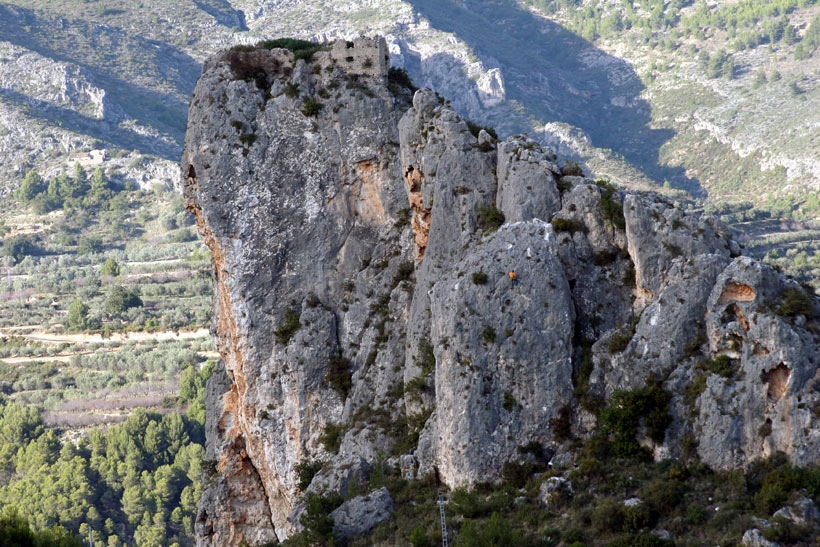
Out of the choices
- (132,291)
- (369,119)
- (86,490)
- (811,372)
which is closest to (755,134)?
(132,291)

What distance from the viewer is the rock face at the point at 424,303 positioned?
31.4 meters

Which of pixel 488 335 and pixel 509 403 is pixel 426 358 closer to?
pixel 488 335

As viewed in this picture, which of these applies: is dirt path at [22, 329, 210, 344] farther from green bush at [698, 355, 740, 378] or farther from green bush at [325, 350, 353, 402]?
green bush at [698, 355, 740, 378]

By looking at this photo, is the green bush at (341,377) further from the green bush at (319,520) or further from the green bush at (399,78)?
the green bush at (399,78)

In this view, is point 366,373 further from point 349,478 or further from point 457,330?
point 457,330

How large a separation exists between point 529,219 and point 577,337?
5472 millimetres

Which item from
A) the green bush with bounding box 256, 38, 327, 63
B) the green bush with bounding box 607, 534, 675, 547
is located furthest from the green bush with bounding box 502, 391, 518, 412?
the green bush with bounding box 256, 38, 327, 63

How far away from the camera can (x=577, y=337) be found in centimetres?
3516

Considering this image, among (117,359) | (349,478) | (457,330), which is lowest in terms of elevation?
(117,359)

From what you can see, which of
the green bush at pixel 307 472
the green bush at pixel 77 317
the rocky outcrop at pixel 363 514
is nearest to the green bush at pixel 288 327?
the green bush at pixel 307 472

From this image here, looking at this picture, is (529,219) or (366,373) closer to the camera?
(529,219)

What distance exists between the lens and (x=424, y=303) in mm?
40125

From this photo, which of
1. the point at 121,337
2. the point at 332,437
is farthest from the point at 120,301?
the point at 332,437

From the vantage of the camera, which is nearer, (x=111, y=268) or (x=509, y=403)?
(x=509, y=403)
